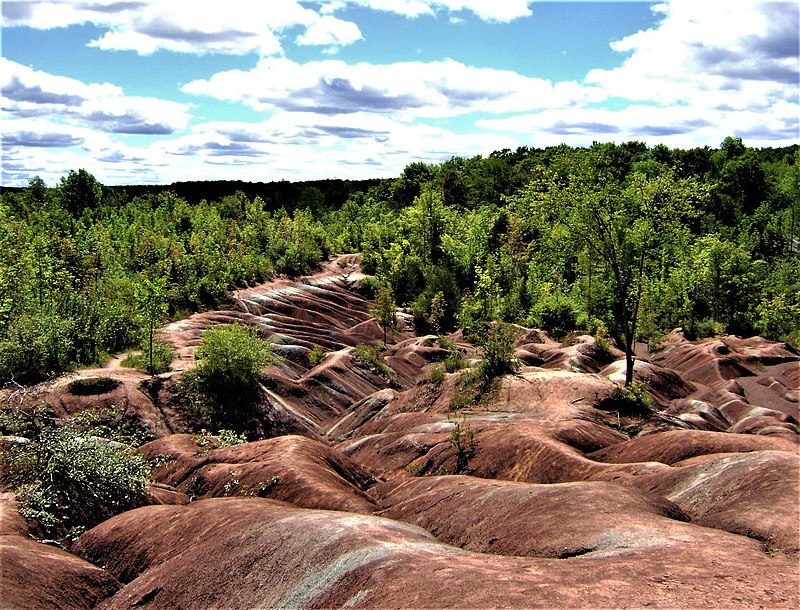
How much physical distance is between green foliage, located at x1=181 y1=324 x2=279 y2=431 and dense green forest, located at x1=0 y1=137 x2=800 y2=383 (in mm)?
4705

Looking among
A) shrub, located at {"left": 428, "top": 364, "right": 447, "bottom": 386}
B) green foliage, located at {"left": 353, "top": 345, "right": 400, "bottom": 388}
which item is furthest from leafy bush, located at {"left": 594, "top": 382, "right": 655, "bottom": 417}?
green foliage, located at {"left": 353, "top": 345, "right": 400, "bottom": 388}

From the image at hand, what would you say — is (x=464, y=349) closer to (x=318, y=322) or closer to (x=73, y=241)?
(x=318, y=322)

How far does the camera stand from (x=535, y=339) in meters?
58.7

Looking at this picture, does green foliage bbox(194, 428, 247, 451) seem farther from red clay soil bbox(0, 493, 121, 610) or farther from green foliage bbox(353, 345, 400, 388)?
green foliage bbox(353, 345, 400, 388)

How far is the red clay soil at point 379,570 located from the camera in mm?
10336

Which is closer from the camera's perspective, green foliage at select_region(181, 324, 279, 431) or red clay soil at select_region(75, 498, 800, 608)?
red clay soil at select_region(75, 498, 800, 608)

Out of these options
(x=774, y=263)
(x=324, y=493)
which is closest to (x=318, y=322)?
(x=324, y=493)

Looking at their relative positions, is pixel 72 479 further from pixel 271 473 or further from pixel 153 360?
pixel 153 360

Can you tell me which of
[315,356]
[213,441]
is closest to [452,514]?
[213,441]

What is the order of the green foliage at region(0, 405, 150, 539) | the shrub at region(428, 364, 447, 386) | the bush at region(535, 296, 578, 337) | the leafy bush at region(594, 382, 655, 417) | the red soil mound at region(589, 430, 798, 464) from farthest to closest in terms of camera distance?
the bush at region(535, 296, 578, 337), the shrub at region(428, 364, 447, 386), the leafy bush at region(594, 382, 655, 417), the red soil mound at region(589, 430, 798, 464), the green foliage at region(0, 405, 150, 539)

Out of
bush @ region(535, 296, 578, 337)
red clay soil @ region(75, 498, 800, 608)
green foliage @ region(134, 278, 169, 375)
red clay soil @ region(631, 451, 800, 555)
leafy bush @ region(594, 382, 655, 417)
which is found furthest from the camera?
bush @ region(535, 296, 578, 337)

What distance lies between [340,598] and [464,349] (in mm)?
47308

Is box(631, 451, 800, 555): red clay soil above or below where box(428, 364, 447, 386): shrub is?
above

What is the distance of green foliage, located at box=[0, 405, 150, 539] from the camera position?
777 inches
